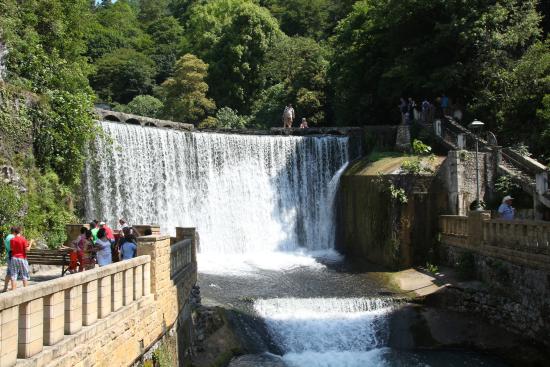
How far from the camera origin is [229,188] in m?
28.8

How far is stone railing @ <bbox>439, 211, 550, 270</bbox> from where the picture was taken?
15986 millimetres

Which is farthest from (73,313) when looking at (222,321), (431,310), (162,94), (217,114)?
(162,94)

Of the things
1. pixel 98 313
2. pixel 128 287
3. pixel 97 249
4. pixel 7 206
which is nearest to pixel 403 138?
pixel 7 206

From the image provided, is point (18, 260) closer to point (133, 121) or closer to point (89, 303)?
point (89, 303)

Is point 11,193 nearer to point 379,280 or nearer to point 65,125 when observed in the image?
point 65,125

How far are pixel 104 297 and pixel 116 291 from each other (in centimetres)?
56

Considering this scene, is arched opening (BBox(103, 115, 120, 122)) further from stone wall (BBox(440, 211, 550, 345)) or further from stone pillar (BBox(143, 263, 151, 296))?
stone pillar (BBox(143, 263, 151, 296))

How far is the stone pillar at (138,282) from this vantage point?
34.0 feet

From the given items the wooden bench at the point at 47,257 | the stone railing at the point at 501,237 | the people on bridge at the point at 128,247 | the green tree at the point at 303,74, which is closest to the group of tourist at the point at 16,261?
the people on bridge at the point at 128,247

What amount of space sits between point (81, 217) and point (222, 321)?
894 cm

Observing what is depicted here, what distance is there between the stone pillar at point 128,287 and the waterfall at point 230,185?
557 inches

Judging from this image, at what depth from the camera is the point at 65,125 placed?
63.3 ft

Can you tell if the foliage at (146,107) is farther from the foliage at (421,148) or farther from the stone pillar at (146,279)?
the stone pillar at (146,279)

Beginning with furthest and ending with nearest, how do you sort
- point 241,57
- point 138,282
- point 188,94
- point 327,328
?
1. point 241,57
2. point 188,94
3. point 327,328
4. point 138,282
